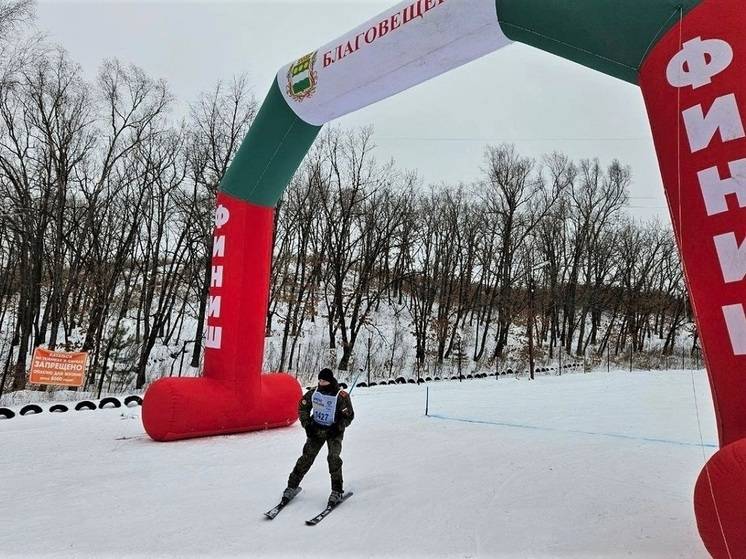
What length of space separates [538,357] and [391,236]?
434 inches

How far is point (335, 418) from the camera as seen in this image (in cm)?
494

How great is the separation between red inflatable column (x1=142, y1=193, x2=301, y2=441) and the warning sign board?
533 cm

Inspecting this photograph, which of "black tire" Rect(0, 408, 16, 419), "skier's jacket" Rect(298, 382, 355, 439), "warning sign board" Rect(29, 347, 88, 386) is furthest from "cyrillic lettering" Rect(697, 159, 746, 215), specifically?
"warning sign board" Rect(29, 347, 88, 386)

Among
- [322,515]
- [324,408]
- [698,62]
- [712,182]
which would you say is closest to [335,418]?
[324,408]

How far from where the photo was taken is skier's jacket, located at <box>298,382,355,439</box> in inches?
195

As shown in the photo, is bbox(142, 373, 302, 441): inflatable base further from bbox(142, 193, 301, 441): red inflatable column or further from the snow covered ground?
the snow covered ground

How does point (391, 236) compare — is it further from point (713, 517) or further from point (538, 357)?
point (713, 517)

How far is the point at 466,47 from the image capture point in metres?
5.35

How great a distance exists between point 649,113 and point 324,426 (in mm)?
3770

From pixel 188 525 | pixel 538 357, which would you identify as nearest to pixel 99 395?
pixel 188 525

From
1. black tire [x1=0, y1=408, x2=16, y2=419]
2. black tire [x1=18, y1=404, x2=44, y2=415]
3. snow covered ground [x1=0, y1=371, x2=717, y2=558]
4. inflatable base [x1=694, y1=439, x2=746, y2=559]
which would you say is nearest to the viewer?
inflatable base [x1=694, y1=439, x2=746, y2=559]

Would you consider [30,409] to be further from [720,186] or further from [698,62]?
[698,62]

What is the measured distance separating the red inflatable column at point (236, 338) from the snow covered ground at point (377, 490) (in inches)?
13.5

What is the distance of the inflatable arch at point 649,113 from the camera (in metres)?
3.21
